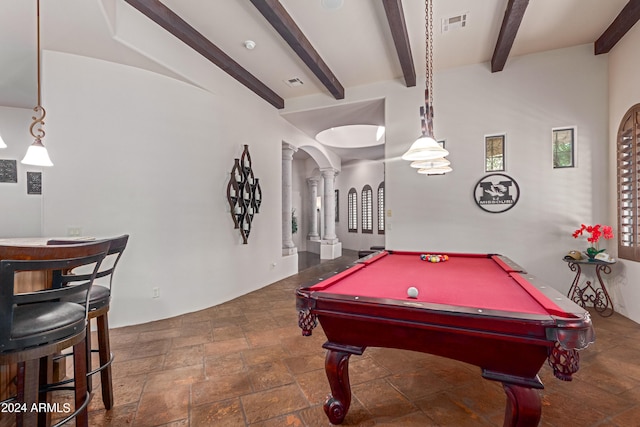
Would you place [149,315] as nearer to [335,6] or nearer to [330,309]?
[330,309]

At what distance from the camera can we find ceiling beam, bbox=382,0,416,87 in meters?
2.95

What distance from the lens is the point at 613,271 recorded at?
11.9 feet

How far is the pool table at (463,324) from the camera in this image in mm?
1153

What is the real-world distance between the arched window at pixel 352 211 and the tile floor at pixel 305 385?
7.46m

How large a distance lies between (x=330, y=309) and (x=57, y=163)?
11.1 feet

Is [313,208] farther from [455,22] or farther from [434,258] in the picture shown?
[434,258]

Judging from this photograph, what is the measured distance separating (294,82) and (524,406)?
4.90m

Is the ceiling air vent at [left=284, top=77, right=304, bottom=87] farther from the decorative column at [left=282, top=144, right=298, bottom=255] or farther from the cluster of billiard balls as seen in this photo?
the cluster of billiard balls

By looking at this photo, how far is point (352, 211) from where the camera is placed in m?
10.5

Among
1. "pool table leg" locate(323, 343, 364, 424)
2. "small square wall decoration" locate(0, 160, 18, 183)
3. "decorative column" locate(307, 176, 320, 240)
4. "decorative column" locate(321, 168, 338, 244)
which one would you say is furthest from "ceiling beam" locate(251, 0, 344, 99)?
"decorative column" locate(307, 176, 320, 240)

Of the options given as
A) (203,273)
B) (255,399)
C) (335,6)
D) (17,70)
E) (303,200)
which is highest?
(335,6)

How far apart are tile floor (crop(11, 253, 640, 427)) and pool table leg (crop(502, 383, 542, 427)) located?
1.90 ft

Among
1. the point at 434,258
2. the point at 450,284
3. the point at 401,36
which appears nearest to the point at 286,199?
the point at 401,36

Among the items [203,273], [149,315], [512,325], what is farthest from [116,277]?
[512,325]
